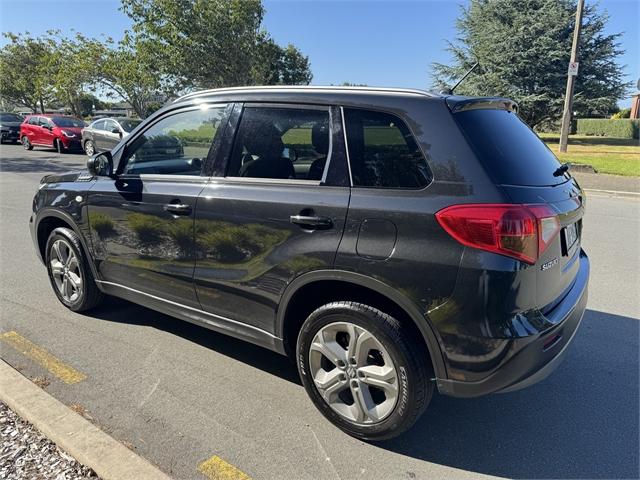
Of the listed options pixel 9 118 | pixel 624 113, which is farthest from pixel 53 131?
pixel 624 113

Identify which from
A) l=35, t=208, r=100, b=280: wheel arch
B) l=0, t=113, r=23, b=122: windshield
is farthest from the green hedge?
l=0, t=113, r=23, b=122: windshield

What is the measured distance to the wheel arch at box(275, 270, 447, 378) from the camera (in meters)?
2.27

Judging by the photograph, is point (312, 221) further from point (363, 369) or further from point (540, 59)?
point (540, 59)

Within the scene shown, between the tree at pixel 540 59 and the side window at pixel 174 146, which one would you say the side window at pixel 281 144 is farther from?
the tree at pixel 540 59

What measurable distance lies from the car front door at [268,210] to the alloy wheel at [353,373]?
364 mm

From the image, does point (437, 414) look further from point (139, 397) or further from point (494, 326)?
point (139, 397)

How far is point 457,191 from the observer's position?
2.20 metres

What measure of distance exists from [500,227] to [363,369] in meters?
1.03

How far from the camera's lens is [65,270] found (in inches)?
164

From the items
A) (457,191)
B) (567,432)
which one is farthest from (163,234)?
(567,432)

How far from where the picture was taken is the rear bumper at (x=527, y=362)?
216 cm

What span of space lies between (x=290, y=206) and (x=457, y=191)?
918mm

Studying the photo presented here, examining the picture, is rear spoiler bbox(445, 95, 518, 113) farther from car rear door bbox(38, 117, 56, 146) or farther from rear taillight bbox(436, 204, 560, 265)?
car rear door bbox(38, 117, 56, 146)

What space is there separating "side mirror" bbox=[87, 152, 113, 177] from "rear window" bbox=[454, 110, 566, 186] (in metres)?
2.63
